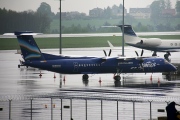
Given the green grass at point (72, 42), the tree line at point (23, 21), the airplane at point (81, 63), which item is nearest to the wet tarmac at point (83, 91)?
the airplane at point (81, 63)

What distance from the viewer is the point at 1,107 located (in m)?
39.2

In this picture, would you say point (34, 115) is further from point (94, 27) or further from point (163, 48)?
point (94, 27)

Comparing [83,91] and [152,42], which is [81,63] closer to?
[83,91]

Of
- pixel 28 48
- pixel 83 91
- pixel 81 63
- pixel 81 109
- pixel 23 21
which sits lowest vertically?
pixel 81 109

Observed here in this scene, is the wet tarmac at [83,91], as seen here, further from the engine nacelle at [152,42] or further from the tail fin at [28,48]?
the engine nacelle at [152,42]

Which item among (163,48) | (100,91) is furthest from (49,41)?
(100,91)

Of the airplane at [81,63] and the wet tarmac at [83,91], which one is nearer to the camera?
the wet tarmac at [83,91]

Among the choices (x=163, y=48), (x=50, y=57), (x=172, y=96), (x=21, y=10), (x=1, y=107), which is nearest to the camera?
(x=1, y=107)

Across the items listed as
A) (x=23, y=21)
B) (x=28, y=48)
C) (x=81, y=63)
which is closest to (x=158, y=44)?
(x=81, y=63)

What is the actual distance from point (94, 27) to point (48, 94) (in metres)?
112

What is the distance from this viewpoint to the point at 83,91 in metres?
49.5

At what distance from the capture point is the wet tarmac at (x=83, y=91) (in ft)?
121

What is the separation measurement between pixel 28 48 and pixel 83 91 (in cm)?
1083

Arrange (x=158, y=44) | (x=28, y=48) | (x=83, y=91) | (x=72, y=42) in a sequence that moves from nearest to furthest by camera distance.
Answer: (x=83, y=91) → (x=28, y=48) → (x=158, y=44) → (x=72, y=42)
